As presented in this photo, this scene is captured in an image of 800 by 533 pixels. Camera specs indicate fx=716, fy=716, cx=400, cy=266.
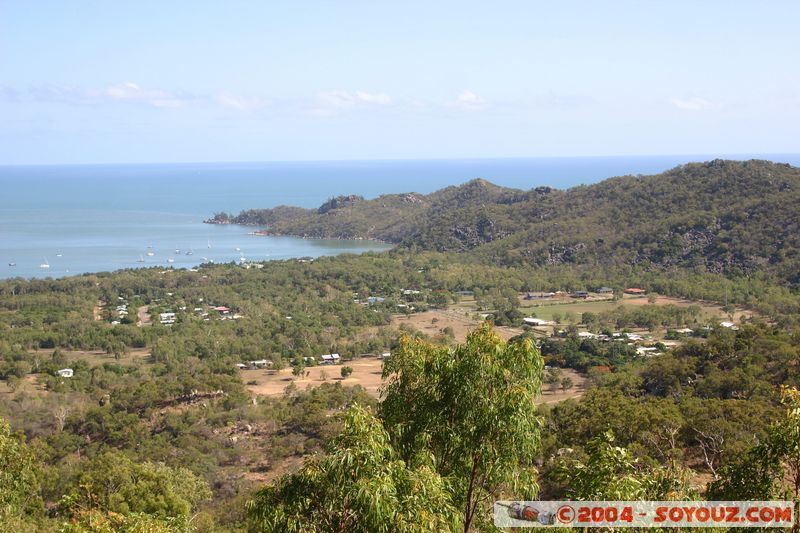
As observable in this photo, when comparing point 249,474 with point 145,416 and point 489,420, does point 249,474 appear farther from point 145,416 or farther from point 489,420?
point 489,420

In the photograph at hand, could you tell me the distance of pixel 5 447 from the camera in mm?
7695

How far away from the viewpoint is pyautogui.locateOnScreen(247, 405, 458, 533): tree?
466cm

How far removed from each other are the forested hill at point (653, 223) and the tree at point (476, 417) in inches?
2035

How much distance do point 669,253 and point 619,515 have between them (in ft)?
198

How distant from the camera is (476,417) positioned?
5777 millimetres

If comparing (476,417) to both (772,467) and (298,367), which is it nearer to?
(772,467)

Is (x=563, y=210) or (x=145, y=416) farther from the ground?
(x=563, y=210)

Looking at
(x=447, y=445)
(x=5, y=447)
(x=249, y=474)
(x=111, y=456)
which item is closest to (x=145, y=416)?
(x=249, y=474)

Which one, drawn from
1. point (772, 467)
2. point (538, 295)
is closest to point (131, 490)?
point (772, 467)

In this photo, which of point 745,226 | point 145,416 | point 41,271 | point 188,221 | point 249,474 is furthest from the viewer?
point 188,221

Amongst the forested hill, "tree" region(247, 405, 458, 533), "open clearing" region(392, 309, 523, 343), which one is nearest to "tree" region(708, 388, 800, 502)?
"tree" region(247, 405, 458, 533)

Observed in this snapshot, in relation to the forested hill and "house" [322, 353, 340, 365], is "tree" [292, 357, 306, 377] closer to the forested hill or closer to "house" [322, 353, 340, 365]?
"house" [322, 353, 340, 365]

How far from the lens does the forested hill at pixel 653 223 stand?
187 feet

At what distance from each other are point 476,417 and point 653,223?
64716 mm
